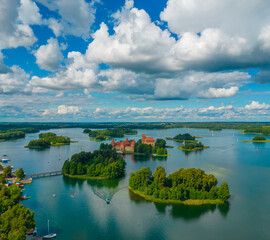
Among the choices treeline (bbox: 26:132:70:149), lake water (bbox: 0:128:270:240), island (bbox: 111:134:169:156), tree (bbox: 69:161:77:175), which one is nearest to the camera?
lake water (bbox: 0:128:270:240)

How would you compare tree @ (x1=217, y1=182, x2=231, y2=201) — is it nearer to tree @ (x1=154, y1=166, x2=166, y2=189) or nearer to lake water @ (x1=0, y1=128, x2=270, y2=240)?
lake water @ (x1=0, y1=128, x2=270, y2=240)

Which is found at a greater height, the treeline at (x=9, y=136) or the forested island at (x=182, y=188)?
the treeline at (x=9, y=136)

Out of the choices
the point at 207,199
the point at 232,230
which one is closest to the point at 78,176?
the point at 207,199

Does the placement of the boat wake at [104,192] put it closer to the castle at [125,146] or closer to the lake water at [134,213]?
the lake water at [134,213]

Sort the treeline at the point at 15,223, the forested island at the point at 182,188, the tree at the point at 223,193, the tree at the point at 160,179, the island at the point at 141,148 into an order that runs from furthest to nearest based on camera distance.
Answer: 1. the island at the point at 141,148
2. the tree at the point at 160,179
3. the forested island at the point at 182,188
4. the tree at the point at 223,193
5. the treeline at the point at 15,223

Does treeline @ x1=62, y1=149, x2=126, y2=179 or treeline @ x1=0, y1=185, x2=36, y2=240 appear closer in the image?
treeline @ x1=0, y1=185, x2=36, y2=240

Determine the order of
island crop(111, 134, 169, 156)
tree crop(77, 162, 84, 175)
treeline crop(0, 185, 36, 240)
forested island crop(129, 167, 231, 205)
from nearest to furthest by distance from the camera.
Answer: treeline crop(0, 185, 36, 240)
forested island crop(129, 167, 231, 205)
tree crop(77, 162, 84, 175)
island crop(111, 134, 169, 156)

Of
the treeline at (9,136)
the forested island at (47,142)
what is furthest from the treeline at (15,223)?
the treeline at (9,136)

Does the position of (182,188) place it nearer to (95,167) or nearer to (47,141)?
(95,167)

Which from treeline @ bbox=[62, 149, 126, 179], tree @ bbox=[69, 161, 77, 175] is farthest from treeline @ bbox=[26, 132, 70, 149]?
tree @ bbox=[69, 161, 77, 175]
